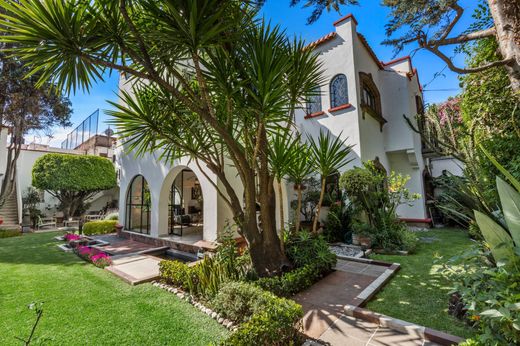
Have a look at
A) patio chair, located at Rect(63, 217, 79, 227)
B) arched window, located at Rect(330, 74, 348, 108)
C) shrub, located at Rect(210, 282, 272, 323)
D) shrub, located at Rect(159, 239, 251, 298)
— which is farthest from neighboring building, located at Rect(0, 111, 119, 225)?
arched window, located at Rect(330, 74, 348, 108)

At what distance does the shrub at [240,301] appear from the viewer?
140 inches

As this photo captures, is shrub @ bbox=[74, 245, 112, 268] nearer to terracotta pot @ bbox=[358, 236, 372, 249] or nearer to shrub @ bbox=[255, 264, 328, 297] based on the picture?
shrub @ bbox=[255, 264, 328, 297]

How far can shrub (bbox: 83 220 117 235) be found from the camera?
12607mm

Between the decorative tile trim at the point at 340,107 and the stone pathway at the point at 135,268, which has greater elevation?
the decorative tile trim at the point at 340,107

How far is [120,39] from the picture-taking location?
375cm

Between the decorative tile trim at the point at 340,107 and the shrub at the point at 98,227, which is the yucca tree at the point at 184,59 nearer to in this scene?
the decorative tile trim at the point at 340,107

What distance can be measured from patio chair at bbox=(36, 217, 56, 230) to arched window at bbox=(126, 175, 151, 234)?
352 inches

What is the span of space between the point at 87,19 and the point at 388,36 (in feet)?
19.9

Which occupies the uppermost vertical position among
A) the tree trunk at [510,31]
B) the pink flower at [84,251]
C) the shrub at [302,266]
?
the tree trunk at [510,31]

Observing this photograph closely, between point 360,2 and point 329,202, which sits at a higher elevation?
point 360,2

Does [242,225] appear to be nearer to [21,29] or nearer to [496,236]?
[496,236]

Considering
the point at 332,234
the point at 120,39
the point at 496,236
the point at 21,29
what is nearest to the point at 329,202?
the point at 332,234

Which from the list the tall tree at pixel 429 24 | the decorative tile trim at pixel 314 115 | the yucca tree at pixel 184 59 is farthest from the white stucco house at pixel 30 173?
the tall tree at pixel 429 24

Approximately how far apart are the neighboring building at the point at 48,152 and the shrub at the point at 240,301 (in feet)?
65.3
